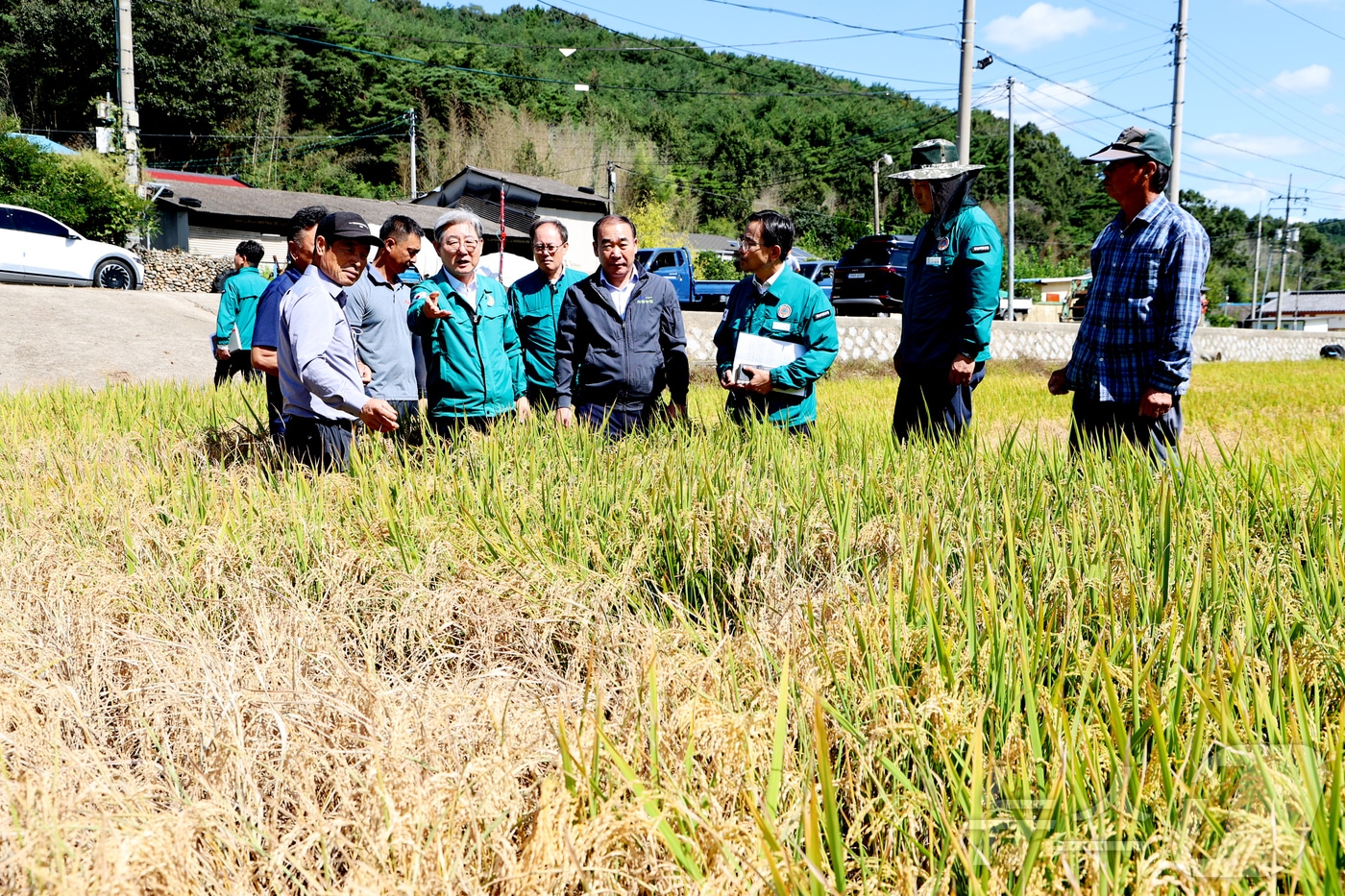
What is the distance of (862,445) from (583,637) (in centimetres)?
175

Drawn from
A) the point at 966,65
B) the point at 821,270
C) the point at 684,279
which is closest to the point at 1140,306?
the point at 966,65

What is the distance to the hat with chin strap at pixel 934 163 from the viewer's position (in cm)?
391

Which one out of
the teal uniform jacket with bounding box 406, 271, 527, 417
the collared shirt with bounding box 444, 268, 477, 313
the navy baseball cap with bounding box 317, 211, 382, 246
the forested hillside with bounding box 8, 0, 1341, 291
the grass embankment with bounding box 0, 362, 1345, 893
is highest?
the forested hillside with bounding box 8, 0, 1341, 291

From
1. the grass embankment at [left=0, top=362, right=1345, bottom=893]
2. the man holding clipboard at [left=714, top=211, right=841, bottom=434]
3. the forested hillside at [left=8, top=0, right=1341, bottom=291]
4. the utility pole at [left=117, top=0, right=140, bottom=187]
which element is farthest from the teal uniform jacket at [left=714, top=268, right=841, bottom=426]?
the forested hillside at [left=8, top=0, right=1341, bottom=291]

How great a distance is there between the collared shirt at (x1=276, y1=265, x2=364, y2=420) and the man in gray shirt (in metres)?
0.59

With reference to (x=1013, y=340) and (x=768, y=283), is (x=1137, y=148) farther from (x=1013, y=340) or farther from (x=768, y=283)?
(x=1013, y=340)

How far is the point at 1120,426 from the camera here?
3.57 meters

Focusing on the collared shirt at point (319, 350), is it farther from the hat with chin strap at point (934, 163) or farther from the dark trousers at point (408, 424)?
the hat with chin strap at point (934, 163)

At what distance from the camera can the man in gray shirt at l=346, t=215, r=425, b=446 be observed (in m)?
4.04

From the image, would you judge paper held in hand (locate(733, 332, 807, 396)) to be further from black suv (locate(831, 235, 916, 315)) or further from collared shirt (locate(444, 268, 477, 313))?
black suv (locate(831, 235, 916, 315))

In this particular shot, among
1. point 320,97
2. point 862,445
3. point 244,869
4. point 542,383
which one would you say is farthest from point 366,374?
point 320,97

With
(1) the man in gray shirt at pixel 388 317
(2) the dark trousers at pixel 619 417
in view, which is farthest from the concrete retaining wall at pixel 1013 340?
(1) the man in gray shirt at pixel 388 317

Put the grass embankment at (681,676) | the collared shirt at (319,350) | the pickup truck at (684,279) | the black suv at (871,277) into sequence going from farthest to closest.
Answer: the pickup truck at (684,279)
the black suv at (871,277)
the collared shirt at (319,350)
the grass embankment at (681,676)

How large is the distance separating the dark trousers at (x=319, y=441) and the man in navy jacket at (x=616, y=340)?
39.2 inches
